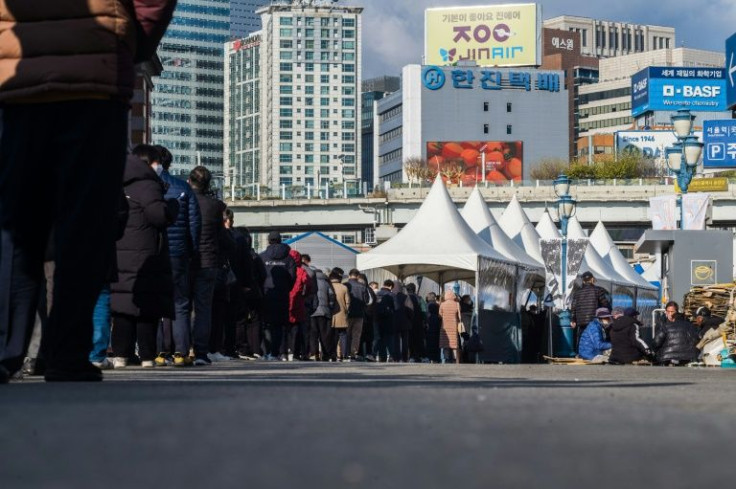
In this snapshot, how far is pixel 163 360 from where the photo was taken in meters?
13.6

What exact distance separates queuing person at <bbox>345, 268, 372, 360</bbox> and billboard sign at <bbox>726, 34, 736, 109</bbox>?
41854 mm

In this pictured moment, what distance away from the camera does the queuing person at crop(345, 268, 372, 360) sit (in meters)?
26.7

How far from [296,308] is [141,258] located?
33.6 ft

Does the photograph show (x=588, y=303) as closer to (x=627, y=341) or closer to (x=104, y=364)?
(x=627, y=341)

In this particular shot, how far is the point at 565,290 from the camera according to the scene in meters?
32.4

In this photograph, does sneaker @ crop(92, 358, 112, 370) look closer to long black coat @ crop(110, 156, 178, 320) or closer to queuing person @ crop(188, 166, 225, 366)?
long black coat @ crop(110, 156, 178, 320)

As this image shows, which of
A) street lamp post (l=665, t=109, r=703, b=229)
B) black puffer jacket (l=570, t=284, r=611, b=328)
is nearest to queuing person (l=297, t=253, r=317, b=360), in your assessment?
black puffer jacket (l=570, t=284, r=611, b=328)

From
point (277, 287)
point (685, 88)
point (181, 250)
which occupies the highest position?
point (685, 88)

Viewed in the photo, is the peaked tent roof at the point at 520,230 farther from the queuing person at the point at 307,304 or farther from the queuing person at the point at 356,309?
the queuing person at the point at 307,304

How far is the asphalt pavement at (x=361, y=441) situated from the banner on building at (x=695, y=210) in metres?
30.9

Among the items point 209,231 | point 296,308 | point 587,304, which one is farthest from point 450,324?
point 209,231

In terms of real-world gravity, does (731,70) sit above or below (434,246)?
above

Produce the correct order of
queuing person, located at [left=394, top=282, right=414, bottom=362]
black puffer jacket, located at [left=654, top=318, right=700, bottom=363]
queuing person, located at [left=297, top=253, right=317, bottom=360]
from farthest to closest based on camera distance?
queuing person, located at [left=394, top=282, right=414, bottom=362] → black puffer jacket, located at [left=654, top=318, right=700, bottom=363] → queuing person, located at [left=297, top=253, right=317, bottom=360]

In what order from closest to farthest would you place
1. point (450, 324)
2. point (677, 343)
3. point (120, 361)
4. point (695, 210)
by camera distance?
point (120, 361) < point (677, 343) < point (450, 324) < point (695, 210)
